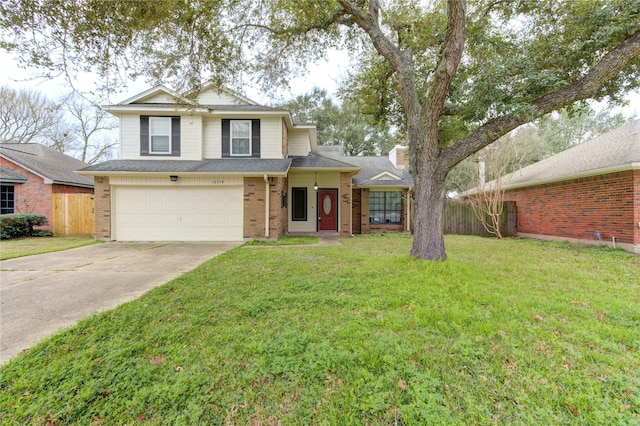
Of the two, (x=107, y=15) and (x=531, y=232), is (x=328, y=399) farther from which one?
(x=531, y=232)

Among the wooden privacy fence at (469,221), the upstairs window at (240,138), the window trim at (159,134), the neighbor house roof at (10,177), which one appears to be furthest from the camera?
the wooden privacy fence at (469,221)

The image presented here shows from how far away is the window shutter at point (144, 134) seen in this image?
1053cm

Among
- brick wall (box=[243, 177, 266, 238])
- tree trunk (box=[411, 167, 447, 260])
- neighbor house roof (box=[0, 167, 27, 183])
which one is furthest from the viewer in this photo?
neighbor house roof (box=[0, 167, 27, 183])

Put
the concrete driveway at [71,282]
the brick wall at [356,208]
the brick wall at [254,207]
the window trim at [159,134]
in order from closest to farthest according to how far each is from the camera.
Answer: the concrete driveway at [71,282] → the brick wall at [254,207] → the window trim at [159,134] → the brick wall at [356,208]

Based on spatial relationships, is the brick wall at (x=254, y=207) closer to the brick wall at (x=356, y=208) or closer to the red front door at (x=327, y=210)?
the red front door at (x=327, y=210)

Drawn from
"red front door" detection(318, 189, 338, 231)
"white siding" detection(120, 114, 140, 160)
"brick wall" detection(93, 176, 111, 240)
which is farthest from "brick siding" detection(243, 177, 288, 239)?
"brick wall" detection(93, 176, 111, 240)

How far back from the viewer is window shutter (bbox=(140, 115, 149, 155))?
34.6 feet

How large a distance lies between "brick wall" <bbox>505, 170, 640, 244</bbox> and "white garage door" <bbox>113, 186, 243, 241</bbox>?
39.4 feet

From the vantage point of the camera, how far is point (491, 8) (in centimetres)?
705

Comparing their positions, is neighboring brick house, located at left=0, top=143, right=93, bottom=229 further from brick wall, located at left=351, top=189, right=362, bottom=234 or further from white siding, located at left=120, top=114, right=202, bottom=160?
brick wall, located at left=351, top=189, right=362, bottom=234

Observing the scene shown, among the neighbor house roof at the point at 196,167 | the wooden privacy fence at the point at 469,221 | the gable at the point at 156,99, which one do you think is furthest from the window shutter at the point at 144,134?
the wooden privacy fence at the point at 469,221

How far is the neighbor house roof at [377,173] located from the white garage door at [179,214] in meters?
5.85

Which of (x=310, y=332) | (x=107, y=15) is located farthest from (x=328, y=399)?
(x=107, y=15)

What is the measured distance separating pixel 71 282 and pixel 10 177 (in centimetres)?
1237
